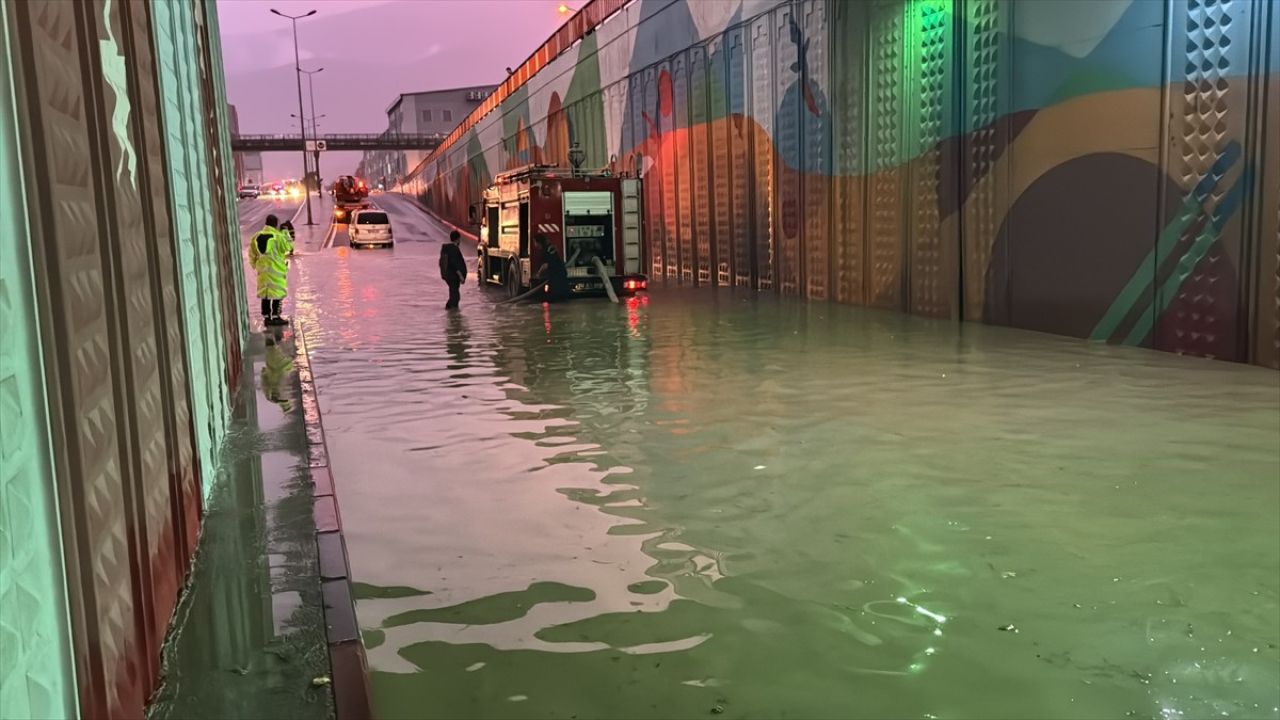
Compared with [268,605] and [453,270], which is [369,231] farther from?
[268,605]

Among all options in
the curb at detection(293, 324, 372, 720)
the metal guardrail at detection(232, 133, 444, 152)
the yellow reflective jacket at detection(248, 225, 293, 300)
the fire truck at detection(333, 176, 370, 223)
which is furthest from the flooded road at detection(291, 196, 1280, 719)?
the metal guardrail at detection(232, 133, 444, 152)

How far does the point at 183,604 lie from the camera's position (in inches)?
177

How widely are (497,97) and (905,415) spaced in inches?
1679

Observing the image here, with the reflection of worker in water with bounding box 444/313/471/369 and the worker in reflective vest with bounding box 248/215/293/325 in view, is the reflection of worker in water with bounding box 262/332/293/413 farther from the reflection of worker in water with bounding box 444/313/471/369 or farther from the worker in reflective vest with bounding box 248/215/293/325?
the reflection of worker in water with bounding box 444/313/471/369

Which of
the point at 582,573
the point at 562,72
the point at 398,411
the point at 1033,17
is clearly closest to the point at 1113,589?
the point at 582,573

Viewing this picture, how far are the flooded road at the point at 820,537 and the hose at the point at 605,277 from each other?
8.52m

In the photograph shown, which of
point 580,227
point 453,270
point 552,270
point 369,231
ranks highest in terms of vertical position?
point 369,231

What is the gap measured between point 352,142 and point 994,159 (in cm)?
10597

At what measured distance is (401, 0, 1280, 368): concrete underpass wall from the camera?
10188 millimetres

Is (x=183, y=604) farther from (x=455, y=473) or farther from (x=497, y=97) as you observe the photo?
(x=497, y=97)

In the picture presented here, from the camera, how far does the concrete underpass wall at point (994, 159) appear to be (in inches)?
401

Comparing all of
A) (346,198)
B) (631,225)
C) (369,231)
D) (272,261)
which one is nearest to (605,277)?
(631,225)

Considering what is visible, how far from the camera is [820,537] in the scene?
209 inches

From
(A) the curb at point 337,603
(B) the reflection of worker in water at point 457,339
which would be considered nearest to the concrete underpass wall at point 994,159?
(B) the reflection of worker in water at point 457,339
